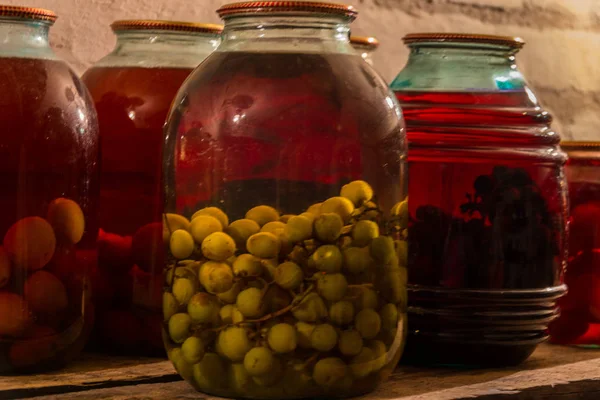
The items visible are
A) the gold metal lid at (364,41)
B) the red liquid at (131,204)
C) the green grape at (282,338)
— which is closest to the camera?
the green grape at (282,338)

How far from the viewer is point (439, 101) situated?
927 millimetres

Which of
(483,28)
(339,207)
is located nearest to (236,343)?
(339,207)

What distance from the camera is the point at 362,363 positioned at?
29.5 inches

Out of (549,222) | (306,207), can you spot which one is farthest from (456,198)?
(306,207)

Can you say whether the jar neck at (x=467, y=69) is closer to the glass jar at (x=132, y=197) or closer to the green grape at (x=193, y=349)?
the glass jar at (x=132, y=197)

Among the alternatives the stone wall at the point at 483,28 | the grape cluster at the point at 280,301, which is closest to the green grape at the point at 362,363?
the grape cluster at the point at 280,301

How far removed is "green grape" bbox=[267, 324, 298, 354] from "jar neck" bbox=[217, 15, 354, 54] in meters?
0.21

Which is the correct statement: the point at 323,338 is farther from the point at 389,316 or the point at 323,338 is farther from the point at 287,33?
the point at 287,33

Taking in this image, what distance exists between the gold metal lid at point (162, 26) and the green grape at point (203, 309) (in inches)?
11.2

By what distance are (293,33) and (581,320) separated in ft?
1.50

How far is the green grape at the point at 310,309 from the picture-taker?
2.36 feet

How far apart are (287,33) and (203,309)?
0.73 feet

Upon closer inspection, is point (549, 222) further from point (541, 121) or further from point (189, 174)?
point (189, 174)

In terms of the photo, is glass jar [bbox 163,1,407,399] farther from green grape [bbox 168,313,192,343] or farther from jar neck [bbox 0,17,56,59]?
jar neck [bbox 0,17,56,59]
